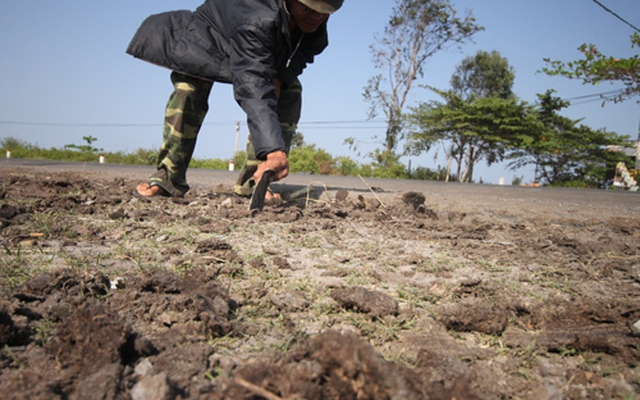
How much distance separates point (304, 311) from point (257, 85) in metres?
1.79

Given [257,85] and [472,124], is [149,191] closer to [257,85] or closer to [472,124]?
[257,85]

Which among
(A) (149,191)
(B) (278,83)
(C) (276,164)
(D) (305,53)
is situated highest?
(D) (305,53)

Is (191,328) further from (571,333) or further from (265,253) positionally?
(571,333)

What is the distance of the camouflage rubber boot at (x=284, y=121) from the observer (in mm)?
3656

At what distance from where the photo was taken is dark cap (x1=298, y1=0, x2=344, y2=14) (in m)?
2.71

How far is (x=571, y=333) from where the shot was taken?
1297mm

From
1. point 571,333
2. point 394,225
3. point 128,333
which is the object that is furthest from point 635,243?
point 128,333

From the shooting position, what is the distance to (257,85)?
2.84 metres

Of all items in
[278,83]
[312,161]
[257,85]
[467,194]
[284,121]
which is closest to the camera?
[257,85]

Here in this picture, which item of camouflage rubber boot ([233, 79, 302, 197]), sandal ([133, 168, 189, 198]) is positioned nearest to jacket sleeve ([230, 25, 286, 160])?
camouflage rubber boot ([233, 79, 302, 197])

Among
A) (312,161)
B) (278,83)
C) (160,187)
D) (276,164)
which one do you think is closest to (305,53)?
(278,83)

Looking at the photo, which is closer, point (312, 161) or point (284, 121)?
point (284, 121)

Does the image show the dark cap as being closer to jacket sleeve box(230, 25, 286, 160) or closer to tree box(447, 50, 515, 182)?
jacket sleeve box(230, 25, 286, 160)

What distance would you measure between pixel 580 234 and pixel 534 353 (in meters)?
2.07
